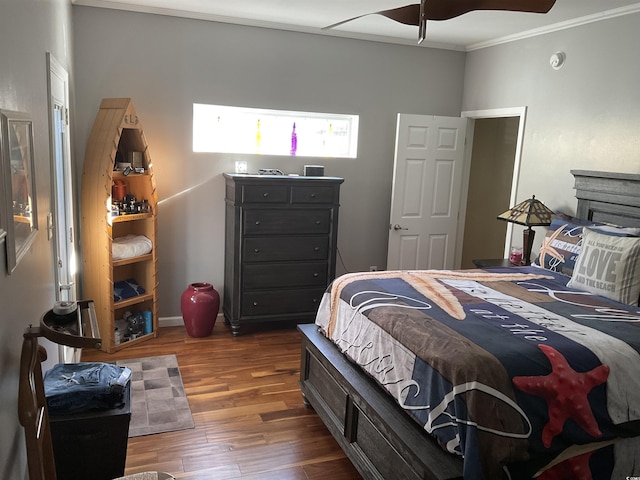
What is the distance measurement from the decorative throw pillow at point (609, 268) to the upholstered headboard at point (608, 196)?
43cm

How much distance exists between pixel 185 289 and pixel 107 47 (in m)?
2.07

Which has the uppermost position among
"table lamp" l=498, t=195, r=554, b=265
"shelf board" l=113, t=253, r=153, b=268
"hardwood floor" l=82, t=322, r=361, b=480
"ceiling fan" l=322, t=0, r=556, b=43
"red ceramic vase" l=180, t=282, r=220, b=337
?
"ceiling fan" l=322, t=0, r=556, b=43

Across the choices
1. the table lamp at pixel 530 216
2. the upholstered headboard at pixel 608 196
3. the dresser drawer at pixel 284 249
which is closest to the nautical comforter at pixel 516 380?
the upholstered headboard at pixel 608 196

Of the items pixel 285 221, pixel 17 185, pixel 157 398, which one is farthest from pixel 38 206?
pixel 285 221

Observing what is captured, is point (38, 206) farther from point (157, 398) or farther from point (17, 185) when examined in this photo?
point (157, 398)

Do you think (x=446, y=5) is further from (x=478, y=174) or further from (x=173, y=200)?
(x=478, y=174)

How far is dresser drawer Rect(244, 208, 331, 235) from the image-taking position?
13.9 ft

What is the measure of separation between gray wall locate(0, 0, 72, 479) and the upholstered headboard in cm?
344

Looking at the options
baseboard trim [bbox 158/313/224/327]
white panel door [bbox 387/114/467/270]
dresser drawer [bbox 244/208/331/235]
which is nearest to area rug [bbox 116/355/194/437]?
baseboard trim [bbox 158/313/224/327]

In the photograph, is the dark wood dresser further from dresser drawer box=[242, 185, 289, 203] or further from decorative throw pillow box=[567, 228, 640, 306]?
decorative throw pillow box=[567, 228, 640, 306]

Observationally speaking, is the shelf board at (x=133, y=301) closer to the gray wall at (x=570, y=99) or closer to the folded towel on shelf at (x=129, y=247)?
the folded towel on shelf at (x=129, y=247)

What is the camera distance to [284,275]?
4.43 metres

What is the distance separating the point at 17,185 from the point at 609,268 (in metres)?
2.99

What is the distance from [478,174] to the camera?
233 inches
